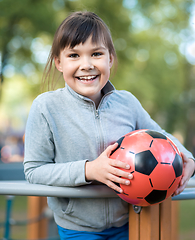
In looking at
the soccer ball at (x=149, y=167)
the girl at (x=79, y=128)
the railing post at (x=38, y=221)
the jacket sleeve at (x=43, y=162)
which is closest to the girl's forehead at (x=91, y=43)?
the girl at (x=79, y=128)

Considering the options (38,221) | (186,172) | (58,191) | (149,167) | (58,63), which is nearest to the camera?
(149,167)

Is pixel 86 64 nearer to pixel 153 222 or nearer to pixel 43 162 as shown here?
pixel 43 162

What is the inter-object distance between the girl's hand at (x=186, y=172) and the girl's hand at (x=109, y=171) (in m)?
0.34

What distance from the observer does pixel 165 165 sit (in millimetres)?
1199

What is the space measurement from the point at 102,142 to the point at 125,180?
1.25 feet

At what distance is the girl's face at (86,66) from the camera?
149 centimetres

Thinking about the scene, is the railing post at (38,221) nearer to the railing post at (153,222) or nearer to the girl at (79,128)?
the girl at (79,128)

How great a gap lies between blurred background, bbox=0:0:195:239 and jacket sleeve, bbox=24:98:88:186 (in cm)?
309

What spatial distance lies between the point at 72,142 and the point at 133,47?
8.00 meters

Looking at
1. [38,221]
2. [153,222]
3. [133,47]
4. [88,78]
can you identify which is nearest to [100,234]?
[153,222]

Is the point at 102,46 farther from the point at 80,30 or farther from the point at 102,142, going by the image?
the point at 102,142

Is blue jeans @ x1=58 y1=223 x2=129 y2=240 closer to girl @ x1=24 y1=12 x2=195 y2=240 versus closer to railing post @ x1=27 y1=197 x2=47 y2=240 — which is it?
girl @ x1=24 y1=12 x2=195 y2=240

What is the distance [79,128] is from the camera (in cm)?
152

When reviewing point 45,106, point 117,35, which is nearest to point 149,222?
point 45,106
